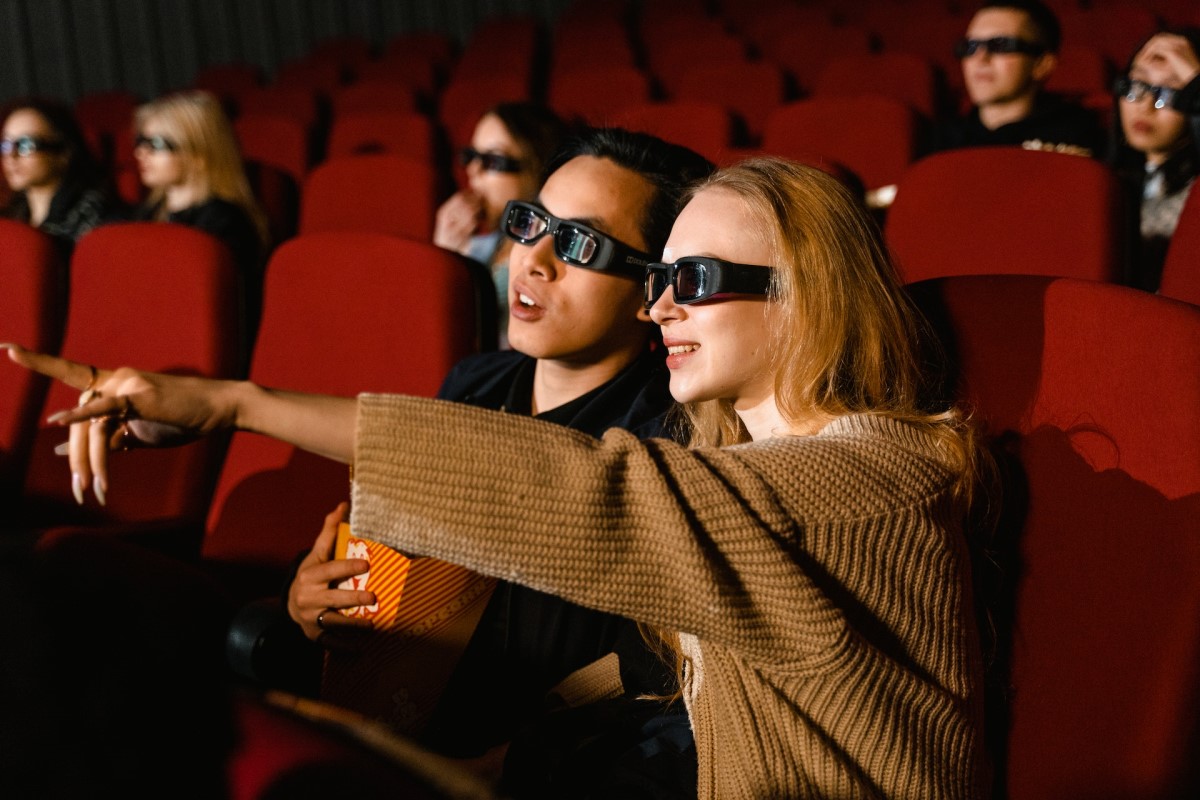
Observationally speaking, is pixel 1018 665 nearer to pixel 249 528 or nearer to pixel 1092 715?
pixel 1092 715

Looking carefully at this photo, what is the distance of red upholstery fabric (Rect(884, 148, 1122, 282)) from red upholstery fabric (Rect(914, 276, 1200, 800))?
0.30 meters

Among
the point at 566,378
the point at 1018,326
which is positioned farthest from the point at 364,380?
the point at 1018,326

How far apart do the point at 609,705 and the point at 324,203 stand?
5.62 feet

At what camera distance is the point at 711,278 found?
68 centimetres

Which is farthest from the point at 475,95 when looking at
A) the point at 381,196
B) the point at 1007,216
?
the point at 1007,216

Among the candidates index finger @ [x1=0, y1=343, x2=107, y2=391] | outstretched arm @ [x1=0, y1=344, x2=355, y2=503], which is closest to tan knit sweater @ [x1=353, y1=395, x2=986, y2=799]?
outstretched arm @ [x1=0, y1=344, x2=355, y2=503]

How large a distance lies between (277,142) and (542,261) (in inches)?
92.8

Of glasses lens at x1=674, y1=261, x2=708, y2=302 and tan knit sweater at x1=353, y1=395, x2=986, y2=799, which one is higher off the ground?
glasses lens at x1=674, y1=261, x2=708, y2=302

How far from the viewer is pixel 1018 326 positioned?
2.40ft

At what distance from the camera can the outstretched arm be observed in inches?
24.4

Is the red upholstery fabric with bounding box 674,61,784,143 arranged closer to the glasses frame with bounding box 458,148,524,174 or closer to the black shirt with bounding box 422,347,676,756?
the glasses frame with bounding box 458,148,524,174

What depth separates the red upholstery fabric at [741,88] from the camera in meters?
2.72

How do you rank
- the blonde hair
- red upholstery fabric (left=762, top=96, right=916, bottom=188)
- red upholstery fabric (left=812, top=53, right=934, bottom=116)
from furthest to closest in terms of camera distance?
red upholstery fabric (left=812, top=53, right=934, bottom=116) < the blonde hair < red upholstery fabric (left=762, top=96, right=916, bottom=188)

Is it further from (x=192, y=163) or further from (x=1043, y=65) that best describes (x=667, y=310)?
(x=192, y=163)
